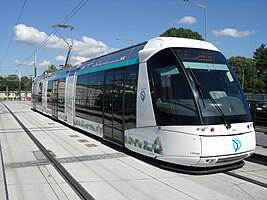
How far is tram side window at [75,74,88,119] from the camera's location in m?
12.3

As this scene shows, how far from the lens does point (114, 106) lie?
8.94 metres

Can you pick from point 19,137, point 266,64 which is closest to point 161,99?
point 19,137

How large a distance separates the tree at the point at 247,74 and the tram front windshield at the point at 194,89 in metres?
89.0

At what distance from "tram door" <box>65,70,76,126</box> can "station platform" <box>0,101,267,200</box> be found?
5493mm

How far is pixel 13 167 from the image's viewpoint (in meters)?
7.27

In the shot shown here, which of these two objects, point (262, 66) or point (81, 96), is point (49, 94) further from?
point (262, 66)

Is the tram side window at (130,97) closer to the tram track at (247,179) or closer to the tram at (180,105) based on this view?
the tram at (180,105)

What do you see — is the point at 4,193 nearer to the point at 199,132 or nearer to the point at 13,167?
the point at 13,167

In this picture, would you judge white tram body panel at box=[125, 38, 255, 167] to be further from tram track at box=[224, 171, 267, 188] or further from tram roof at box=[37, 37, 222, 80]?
tram track at box=[224, 171, 267, 188]

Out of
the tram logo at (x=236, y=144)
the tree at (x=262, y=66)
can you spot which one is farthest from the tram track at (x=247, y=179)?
the tree at (x=262, y=66)

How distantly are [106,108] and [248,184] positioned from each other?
516 centimetres

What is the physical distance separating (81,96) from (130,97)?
5.49m

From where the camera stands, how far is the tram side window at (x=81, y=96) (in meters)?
12.3

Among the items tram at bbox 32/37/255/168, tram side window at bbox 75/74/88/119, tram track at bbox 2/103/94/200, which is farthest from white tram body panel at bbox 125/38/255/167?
tram side window at bbox 75/74/88/119
